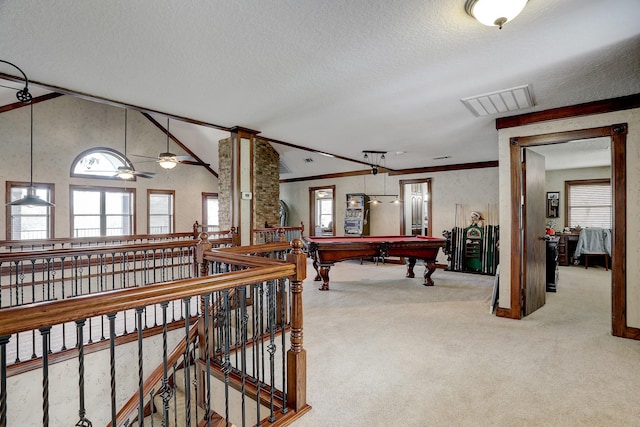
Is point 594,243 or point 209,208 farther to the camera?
point 209,208

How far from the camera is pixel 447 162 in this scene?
7.52 m

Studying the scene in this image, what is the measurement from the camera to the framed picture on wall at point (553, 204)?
8.31 metres

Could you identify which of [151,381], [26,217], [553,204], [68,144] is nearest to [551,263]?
[553,204]

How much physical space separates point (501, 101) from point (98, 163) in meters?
8.59

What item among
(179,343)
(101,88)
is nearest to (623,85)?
(101,88)

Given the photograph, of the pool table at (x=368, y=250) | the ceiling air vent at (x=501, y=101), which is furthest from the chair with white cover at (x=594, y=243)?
the ceiling air vent at (x=501, y=101)

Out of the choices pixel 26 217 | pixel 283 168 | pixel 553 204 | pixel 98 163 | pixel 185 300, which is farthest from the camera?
pixel 283 168

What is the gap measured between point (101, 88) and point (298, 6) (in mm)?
2383

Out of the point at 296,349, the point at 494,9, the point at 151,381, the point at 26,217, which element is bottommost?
the point at 151,381

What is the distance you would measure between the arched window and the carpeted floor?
6535 mm

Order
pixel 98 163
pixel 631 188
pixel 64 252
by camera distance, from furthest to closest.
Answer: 1. pixel 98 163
2. pixel 631 188
3. pixel 64 252

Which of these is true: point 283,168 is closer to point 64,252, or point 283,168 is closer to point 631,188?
point 64,252

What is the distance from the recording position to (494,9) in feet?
5.75

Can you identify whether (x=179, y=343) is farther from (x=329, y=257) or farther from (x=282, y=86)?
(x=282, y=86)
